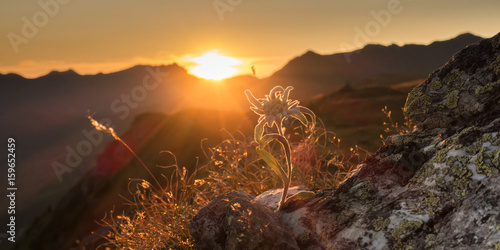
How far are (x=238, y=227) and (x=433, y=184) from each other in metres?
1.75

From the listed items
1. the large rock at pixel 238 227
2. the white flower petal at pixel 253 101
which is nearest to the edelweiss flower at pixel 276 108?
the white flower petal at pixel 253 101

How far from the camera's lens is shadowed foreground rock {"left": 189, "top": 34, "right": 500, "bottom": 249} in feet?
8.59

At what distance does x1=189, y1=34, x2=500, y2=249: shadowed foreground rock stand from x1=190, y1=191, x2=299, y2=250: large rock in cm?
5

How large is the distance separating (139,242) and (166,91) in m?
165

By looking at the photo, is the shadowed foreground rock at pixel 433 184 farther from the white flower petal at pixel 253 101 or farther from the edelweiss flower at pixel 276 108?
the white flower petal at pixel 253 101

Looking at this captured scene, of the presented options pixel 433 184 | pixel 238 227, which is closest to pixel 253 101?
pixel 238 227

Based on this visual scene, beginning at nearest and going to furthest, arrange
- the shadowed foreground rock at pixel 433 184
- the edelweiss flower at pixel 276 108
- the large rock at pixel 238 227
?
the shadowed foreground rock at pixel 433 184, the large rock at pixel 238 227, the edelweiss flower at pixel 276 108

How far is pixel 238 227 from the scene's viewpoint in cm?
336

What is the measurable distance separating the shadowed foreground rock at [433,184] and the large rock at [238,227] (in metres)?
0.05

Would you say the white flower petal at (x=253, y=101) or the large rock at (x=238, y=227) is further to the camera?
the white flower petal at (x=253, y=101)

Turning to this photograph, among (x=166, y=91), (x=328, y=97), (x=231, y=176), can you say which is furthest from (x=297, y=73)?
A: (x=231, y=176)

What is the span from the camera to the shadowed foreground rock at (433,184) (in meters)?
2.62

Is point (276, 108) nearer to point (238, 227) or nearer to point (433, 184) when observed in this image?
point (238, 227)

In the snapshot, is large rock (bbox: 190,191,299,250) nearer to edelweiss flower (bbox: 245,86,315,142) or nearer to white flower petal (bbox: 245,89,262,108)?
edelweiss flower (bbox: 245,86,315,142)
